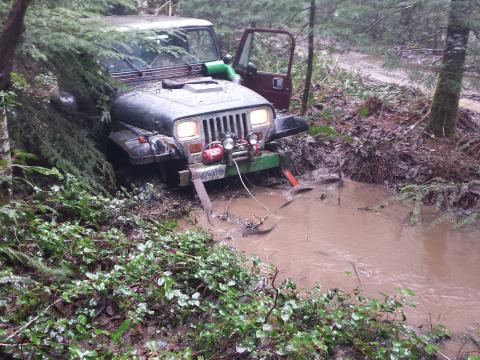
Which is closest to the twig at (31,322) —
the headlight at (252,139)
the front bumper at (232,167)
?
the front bumper at (232,167)

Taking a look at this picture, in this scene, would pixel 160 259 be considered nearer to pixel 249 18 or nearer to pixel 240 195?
pixel 240 195

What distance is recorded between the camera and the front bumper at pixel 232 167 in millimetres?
6066

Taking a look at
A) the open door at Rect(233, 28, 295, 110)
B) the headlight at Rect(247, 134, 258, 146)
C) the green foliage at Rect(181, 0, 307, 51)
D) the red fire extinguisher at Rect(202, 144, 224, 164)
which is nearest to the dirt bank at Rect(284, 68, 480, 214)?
the open door at Rect(233, 28, 295, 110)

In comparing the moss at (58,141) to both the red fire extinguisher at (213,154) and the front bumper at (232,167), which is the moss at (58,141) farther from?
the red fire extinguisher at (213,154)

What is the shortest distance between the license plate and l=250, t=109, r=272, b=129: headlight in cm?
74

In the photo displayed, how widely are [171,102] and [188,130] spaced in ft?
1.46

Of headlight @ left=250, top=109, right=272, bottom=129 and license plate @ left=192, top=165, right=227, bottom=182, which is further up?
headlight @ left=250, top=109, right=272, bottom=129

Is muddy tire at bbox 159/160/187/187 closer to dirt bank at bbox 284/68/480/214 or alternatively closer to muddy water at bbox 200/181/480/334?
muddy water at bbox 200/181/480/334

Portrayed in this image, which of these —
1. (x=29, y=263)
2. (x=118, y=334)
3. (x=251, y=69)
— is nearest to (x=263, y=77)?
(x=251, y=69)

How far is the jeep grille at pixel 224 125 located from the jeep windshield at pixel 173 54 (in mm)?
1068

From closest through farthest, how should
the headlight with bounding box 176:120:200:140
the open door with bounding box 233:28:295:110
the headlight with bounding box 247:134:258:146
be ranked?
1. the headlight with bounding box 176:120:200:140
2. the headlight with bounding box 247:134:258:146
3. the open door with bounding box 233:28:295:110

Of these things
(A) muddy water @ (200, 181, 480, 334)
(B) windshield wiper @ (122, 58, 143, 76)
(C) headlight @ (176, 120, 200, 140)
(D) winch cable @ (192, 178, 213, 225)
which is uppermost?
(B) windshield wiper @ (122, 58, 143, 76)

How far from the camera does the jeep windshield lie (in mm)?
6922

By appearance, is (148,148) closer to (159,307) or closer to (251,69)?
(251,69)
